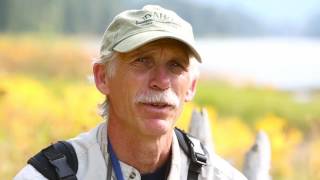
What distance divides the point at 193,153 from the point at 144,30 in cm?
46

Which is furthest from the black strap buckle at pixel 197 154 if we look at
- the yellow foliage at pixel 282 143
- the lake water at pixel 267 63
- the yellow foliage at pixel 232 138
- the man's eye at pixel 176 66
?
the lake water at pixel 267 63

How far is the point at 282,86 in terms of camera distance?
23.0 feet

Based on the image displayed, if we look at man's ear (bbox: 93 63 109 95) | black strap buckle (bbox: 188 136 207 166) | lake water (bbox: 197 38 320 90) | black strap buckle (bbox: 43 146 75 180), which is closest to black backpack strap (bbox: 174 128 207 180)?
black strap buckle (bbox: 188 136 207 166)

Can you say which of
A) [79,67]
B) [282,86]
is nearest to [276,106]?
[282,86]

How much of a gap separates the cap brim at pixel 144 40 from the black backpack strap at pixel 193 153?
36 cm

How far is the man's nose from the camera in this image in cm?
249

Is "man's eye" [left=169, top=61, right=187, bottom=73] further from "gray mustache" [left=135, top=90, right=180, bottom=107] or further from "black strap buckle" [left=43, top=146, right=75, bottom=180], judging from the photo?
"black strap buckle" [left=43, top=146, right=75, bottom=180]

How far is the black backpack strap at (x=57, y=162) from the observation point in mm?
2482

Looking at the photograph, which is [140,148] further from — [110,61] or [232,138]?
[232,138]

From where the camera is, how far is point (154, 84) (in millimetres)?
2492

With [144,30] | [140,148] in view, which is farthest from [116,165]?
[144,30]

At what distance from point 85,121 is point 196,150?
2.54 m

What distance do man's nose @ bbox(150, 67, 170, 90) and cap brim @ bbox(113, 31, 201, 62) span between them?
100mm

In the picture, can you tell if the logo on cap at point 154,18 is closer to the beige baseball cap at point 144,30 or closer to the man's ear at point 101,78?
the beige baseball cap at point 144,30
